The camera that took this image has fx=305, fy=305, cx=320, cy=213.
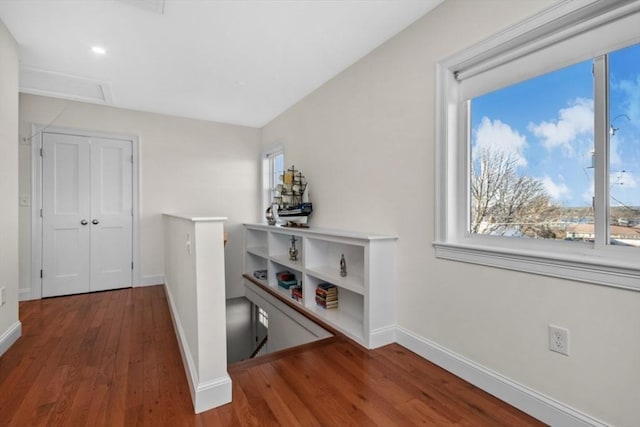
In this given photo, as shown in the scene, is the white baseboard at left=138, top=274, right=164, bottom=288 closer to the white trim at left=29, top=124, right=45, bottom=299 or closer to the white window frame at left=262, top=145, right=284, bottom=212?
the white trim at left=29, top=124, right=45, bottom=299

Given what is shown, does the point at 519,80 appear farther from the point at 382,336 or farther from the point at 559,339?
the point at 382,336

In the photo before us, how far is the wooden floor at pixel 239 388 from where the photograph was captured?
1506 millimetres

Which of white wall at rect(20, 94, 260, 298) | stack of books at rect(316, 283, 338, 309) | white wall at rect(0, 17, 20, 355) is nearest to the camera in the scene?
white wall at rect(0, 17, 20, 355)

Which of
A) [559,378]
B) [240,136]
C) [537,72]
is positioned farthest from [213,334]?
[240,136]

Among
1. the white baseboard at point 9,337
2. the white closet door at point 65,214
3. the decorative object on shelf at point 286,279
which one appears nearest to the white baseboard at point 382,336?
the decorative object on shelf at point 286,279

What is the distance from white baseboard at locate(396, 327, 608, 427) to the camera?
1.40 metres

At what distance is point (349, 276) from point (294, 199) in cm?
129

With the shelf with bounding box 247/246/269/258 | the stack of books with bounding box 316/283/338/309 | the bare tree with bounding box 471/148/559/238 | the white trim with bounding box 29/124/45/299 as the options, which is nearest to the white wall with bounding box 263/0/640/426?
the bare tree with bounding box 471/148/559/238

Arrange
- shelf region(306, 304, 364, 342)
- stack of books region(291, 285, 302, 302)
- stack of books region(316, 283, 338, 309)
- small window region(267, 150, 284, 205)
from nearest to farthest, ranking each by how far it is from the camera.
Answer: shelf region(306, 304, 364, 342) → stack of books region(316, 283, 338, 309) → stack of books region(291, 285, 302, 302) → small window region(267, 150, 284, 205)

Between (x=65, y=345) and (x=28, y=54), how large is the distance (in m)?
2.45

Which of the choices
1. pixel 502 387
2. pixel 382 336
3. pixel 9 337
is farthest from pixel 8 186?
pixel 502 387

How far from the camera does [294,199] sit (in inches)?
141

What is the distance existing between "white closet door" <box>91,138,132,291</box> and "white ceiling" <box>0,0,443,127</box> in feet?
2.31

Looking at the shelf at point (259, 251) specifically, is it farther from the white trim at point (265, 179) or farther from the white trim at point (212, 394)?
the white trim at point (212, 394)
